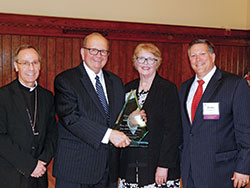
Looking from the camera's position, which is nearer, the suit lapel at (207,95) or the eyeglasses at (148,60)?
the suit lapel at (207,95)

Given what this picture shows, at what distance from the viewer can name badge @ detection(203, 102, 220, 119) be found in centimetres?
240

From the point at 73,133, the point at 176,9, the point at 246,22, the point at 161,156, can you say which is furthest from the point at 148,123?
the point at 246,22

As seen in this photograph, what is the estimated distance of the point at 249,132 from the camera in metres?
2.35

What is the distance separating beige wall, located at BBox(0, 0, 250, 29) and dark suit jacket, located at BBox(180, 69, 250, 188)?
407 centimetres

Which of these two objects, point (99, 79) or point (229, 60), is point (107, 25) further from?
point (99, 79)

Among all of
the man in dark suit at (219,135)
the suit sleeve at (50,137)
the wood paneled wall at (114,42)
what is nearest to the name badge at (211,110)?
the man in dark suit at (219,135)

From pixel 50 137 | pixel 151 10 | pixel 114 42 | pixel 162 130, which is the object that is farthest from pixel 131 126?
pixel 151 10

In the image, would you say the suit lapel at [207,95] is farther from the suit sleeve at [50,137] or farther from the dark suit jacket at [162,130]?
the suit sleeve at [50,137]

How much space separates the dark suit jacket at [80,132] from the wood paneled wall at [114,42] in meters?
3.44

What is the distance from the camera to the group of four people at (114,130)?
235cm

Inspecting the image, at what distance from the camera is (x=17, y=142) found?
2348 mm

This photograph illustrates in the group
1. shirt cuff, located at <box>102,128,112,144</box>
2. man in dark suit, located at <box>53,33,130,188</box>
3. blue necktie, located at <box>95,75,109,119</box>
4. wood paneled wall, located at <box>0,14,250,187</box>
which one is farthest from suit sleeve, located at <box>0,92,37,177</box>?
wood paneled wall, located at <box>0,14,250,187</box>

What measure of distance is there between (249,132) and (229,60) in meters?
4.99

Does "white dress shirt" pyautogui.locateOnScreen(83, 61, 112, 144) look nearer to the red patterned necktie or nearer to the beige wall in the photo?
the red patterned necktie
